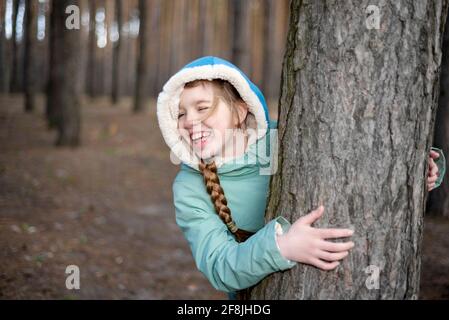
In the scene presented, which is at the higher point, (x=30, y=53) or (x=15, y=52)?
(x=15, y=52)

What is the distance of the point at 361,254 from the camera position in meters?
1.69

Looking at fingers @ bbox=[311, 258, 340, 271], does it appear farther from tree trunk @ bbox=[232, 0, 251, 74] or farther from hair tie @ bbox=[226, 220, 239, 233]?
tree trunk @ bbox=[232, 0, 251, 74]

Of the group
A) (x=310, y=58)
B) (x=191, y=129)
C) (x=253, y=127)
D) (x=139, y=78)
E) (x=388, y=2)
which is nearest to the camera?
(x=388, y=2)

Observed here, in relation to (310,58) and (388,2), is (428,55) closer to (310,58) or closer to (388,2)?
(388,2)

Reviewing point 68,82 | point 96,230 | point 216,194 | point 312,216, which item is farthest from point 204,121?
point 68,82

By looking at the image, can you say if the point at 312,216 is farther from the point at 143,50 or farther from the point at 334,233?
the point at 143,50

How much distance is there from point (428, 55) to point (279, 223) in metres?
0.89

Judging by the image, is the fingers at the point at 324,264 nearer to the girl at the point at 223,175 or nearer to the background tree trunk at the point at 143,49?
the girl at the point at 223,175

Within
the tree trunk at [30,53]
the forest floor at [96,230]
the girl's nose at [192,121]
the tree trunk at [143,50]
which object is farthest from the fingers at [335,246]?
the tree trunk at [30,53]

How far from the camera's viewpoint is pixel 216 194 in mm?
1984

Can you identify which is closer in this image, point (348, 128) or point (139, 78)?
point (348, 128)

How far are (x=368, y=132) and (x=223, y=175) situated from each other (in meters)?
0.75

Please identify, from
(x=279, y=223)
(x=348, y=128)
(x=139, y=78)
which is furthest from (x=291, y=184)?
(x=139, y=78)
